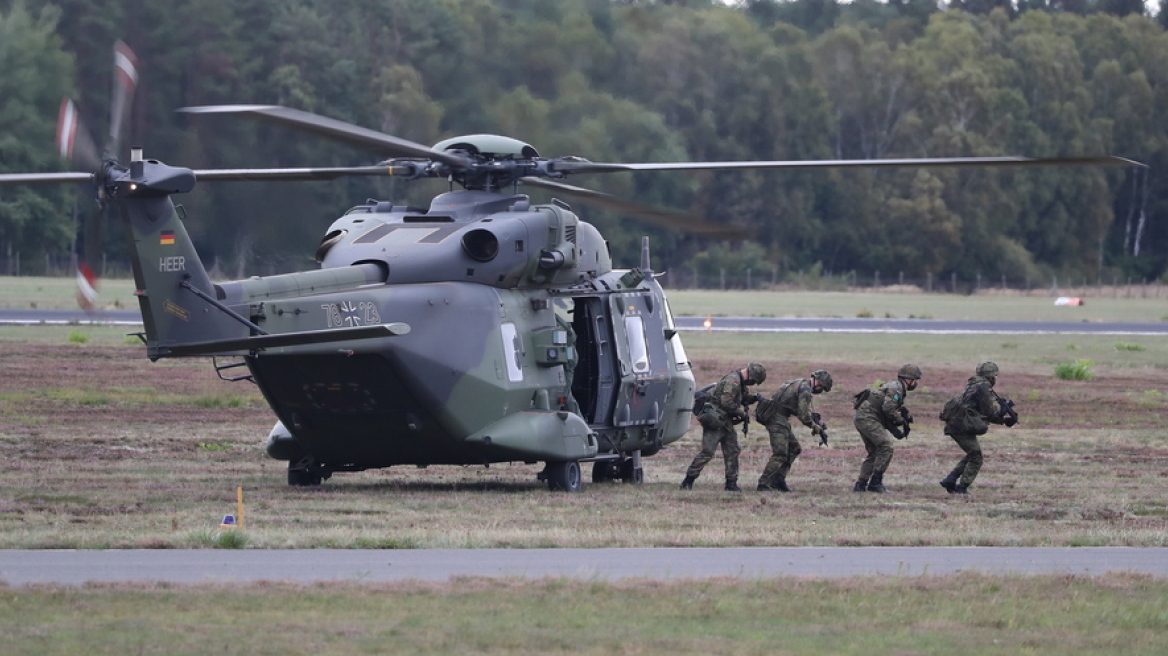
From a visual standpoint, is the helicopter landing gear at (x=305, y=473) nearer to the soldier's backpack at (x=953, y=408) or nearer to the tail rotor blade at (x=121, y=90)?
the tail rotor blade at (x=121, y=90)

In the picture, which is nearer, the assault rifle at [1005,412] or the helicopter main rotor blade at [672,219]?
the helicopter main rotor blade at [672,219]

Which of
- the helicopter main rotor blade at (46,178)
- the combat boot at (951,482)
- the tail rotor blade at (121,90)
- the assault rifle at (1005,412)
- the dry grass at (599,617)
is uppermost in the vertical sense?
the tail rotor blade at (121,90)

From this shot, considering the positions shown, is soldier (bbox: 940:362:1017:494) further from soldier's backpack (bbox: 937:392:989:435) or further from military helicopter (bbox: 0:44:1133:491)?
military helicopter (bbox: 0:44:1133:491)

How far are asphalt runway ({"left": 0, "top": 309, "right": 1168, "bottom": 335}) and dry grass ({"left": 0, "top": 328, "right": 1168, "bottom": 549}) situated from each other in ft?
60.1

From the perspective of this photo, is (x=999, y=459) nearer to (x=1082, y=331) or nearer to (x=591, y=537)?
(x=591, y=537)

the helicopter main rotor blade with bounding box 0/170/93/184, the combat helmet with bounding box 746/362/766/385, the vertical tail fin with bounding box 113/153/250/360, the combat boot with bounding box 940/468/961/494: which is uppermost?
the helicopter main rotor blade with bounding box 0/170/93/184

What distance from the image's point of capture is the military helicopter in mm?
16031

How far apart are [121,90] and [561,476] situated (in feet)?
22.7

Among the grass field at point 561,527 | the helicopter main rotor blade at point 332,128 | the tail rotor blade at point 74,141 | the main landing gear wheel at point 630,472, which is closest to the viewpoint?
the grass field at point 561,527

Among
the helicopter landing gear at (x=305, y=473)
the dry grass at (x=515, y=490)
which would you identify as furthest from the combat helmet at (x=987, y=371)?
the helicopter landing gear at (x=305, y=473)

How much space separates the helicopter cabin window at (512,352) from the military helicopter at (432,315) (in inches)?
0.9

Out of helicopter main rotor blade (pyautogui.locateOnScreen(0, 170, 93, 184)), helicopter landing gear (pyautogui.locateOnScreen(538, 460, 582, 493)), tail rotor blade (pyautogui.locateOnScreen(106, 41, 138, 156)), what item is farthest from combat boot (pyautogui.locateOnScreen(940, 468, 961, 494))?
helicopter main rotor blade (pyautogui.locateOnScreen(0, 170, 93, 184))

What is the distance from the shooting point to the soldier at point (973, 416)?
63.6 ft

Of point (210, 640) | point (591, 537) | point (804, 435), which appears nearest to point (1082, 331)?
point (804, 435)
